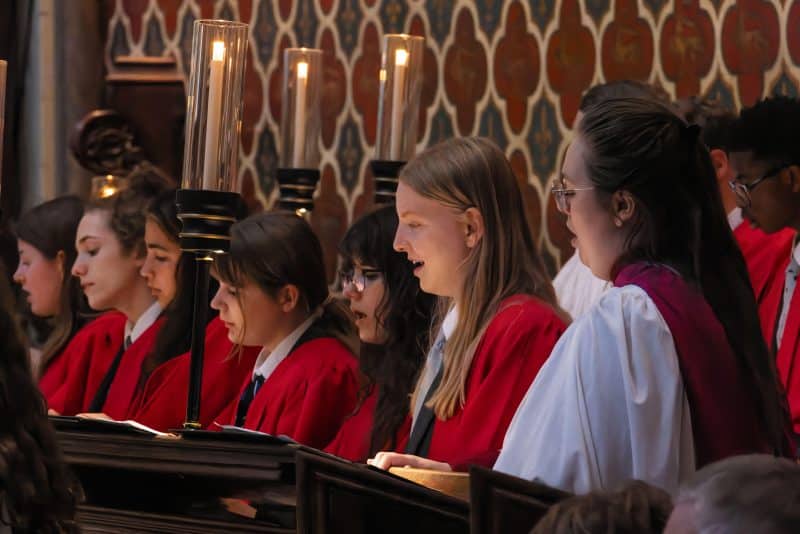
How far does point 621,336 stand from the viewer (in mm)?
3199

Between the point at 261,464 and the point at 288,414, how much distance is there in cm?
132

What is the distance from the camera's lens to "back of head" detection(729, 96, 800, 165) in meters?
4.99

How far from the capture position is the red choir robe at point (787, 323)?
15.9 feet

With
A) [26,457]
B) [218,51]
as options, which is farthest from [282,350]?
[26,457]

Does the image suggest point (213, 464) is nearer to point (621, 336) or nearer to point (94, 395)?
point (621, 336)

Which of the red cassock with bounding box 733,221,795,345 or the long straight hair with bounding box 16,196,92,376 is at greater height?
the red cassock with bounding box 733,221,795,345

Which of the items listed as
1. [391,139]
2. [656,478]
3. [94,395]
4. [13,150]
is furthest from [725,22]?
[13,150]

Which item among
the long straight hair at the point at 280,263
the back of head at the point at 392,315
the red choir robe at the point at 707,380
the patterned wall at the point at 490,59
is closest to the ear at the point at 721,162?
the patterned wall at the point at 490,59

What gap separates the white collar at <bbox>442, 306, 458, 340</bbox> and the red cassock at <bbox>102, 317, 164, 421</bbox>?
6.59ft

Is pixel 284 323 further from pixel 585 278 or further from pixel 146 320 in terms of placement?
pixel 146 320

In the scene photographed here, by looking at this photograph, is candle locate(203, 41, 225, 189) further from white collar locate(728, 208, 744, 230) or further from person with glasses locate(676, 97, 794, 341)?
white collar locate(728, 208, 744, 230)

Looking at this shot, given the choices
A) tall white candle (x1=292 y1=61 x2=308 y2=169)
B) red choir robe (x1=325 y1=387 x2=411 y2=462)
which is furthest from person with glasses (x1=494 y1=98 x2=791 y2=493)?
tall white candle (x1=292 y1=61 x2=308 y2=169)

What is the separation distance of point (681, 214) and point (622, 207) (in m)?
0.11

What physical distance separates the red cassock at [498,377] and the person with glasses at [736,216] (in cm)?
125
